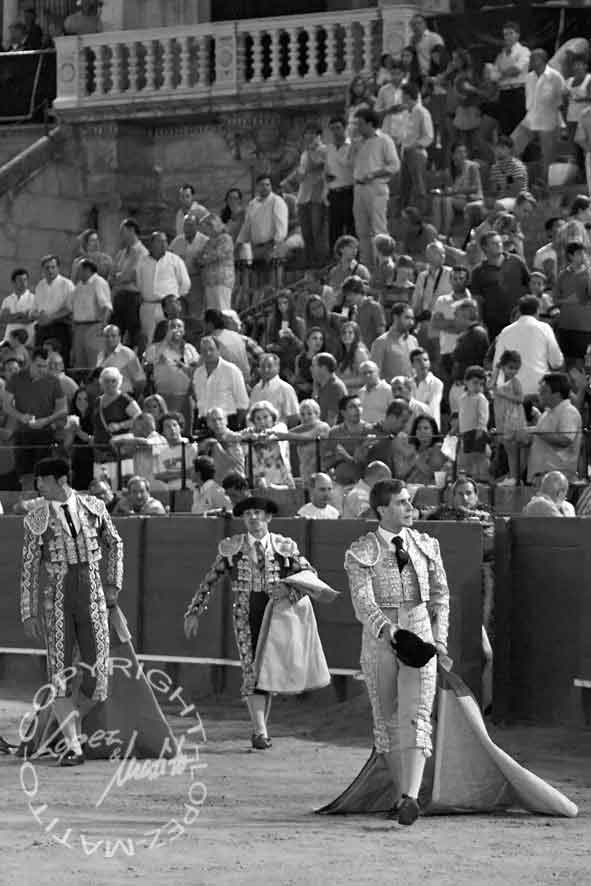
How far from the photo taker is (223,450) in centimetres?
1902

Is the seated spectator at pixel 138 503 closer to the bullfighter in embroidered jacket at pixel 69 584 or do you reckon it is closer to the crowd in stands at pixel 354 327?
the crowd in stands at pixel 354 327

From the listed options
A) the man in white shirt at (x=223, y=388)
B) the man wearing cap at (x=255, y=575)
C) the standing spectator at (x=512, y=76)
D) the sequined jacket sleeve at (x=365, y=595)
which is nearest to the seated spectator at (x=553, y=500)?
the man wearing cap at (x=255, y=575)

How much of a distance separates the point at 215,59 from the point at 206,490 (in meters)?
11.6

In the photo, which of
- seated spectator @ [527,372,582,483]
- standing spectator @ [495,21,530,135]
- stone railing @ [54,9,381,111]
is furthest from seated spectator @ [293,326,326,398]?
stone railing @ [54,9,381,111]

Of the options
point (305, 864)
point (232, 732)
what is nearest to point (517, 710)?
point (232, 732)

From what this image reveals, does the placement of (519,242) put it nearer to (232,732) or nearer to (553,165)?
(553,165)

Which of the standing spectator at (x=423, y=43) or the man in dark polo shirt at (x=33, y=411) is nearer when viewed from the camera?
the man in dark polo shirt at (x=33, y=411)

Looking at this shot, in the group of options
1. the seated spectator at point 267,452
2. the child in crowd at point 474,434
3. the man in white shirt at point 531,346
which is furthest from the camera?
the seated spectator at point 267,452

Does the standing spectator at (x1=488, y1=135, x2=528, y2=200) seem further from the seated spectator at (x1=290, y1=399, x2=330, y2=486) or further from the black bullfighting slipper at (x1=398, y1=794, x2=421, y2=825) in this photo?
the black bullfighting slipper at (x1=398, y1=794, x2=421, y2=825)

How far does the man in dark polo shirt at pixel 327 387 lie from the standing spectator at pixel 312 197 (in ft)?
14.7

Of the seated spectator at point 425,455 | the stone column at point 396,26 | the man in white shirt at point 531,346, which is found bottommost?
the seated spectator at point 425,455

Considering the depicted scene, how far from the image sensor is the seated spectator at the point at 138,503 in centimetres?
1844

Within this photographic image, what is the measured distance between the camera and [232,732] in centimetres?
1572

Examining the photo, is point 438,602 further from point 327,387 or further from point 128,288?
point 128,288
